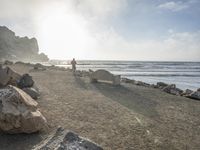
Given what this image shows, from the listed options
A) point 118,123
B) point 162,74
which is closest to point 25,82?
point 118,123

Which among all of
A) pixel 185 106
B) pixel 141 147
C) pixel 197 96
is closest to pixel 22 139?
pixel 141 147

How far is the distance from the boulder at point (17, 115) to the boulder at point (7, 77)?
495 cm

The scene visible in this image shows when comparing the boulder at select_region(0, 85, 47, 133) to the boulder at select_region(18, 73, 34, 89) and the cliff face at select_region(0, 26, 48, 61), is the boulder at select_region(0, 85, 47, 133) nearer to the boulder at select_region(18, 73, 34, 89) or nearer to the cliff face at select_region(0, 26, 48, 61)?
the boulder at select_region(18, 73, 34, 89)

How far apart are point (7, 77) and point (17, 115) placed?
5928mm

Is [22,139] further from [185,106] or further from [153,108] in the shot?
[185,106]

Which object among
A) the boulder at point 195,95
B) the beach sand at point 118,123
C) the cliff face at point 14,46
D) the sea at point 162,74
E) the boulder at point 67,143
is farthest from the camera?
the cliff face at point 14,46

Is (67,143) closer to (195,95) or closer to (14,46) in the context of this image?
(195,95)

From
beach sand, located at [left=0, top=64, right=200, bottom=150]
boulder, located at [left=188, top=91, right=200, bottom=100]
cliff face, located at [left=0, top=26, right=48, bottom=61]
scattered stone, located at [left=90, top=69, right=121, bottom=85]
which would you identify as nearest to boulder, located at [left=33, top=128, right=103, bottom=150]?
beach sand, located at [left=0, top=64, right=200, bottom=150]

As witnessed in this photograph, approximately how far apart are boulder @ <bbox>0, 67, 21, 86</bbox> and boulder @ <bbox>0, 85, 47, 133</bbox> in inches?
195

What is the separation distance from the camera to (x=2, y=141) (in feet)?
24.4

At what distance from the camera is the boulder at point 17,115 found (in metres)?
7.55

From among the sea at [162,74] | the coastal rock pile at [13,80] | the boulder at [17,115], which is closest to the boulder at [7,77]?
the coastal rock pile at [13,80]

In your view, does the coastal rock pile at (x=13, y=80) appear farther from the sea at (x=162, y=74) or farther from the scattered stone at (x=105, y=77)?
the sea at (x=162, y=74)

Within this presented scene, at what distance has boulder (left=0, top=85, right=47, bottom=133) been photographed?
7551 millimetres
